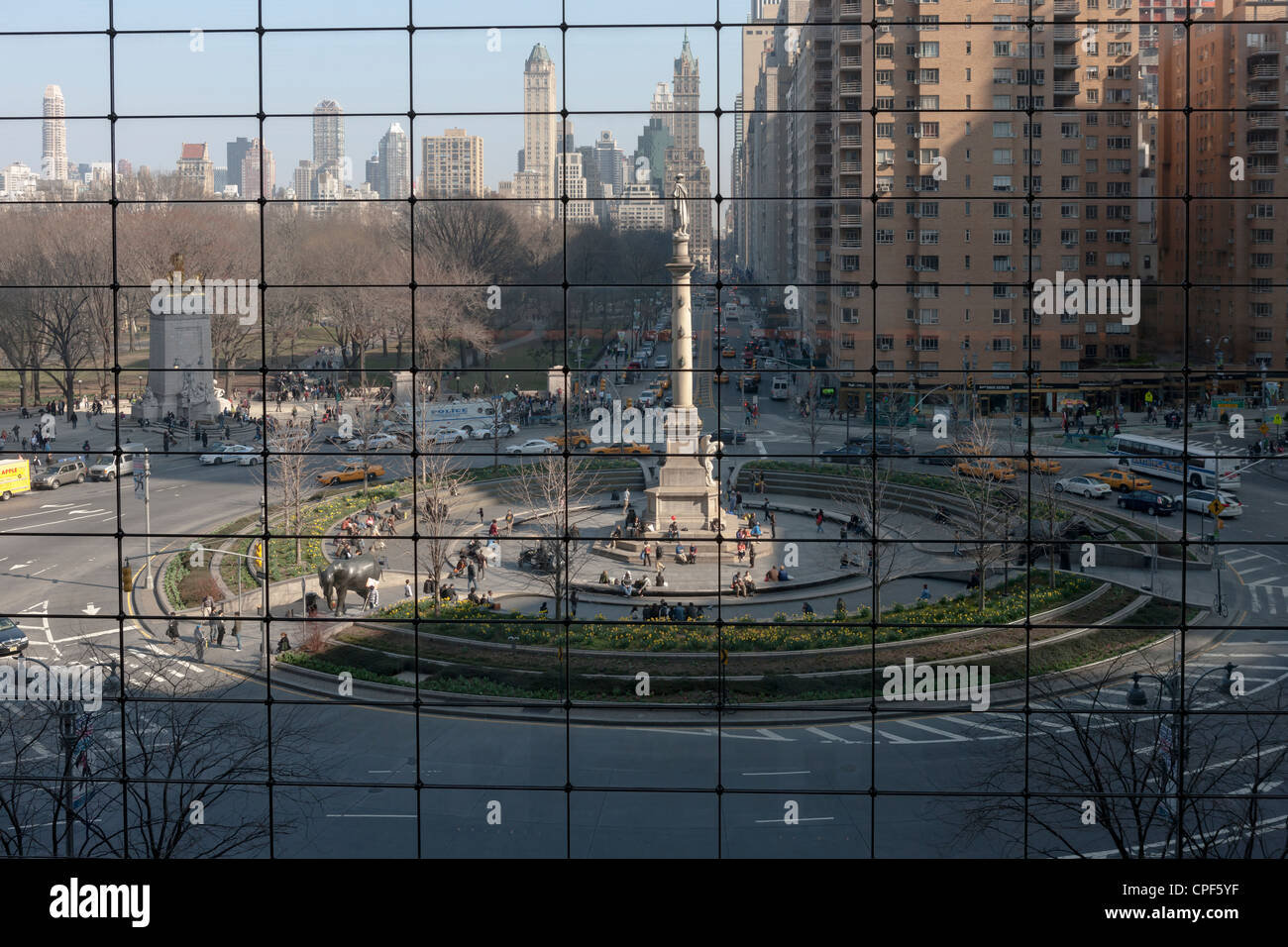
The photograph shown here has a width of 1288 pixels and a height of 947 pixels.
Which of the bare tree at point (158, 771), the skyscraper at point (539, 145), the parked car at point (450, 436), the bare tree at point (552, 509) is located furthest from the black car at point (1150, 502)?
the skyscraper at point (539, 145)

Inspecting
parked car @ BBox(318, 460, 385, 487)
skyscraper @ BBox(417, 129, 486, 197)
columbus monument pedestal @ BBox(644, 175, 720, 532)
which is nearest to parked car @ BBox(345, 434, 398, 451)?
parked car @ BBox(318, 460, 385, 487)

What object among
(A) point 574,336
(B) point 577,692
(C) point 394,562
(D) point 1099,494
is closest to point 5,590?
(C) point 394,562
